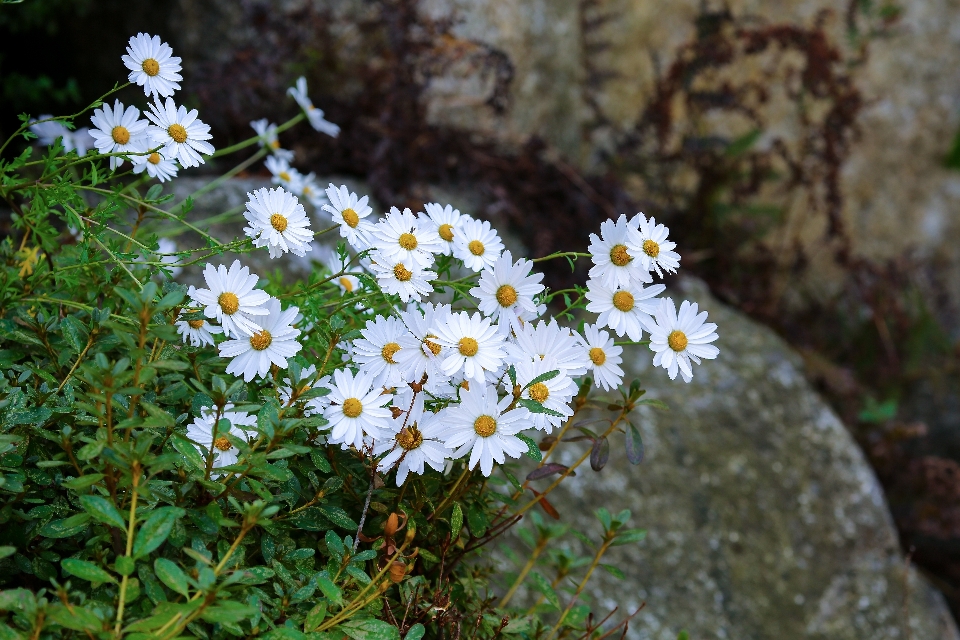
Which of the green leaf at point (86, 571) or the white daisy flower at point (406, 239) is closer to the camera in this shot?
the green leaf at point (86, 571)

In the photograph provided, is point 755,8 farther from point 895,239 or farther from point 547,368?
point 547,368

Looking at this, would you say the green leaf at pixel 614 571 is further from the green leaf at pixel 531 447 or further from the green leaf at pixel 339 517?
the green leaf at pixel 339 517

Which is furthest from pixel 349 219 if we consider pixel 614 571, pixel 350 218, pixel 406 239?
pixel 614 571

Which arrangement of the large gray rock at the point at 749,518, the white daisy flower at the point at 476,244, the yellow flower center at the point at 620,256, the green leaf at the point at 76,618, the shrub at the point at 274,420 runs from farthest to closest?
1. the large gray rock at the point at 749,518
2. the white daisy flower at the point at 476,244
3. the yellow flower center at the point at 620,256
4. the shrub at the point at 274,420
5. the green leaf at the point at 76,618

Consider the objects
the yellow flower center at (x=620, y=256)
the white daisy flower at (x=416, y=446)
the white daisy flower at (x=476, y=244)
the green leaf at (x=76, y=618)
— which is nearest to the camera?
the green leaf at (x=76, y=618)

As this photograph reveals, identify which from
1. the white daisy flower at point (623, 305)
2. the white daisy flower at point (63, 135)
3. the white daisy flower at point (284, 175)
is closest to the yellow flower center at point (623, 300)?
the white daisy flower at point (623, 305)

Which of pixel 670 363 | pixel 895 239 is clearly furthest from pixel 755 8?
pixel 670 363
